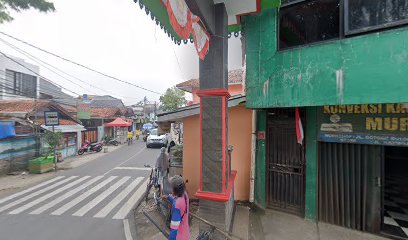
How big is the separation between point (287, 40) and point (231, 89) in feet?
36.9

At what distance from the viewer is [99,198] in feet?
24.6

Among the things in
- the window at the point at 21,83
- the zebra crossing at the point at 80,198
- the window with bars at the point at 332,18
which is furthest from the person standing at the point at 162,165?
the window at the point at 21,83

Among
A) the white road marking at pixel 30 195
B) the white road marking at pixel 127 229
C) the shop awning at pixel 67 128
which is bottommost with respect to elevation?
the white road marking at pixel 30 195

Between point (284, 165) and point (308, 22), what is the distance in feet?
11.9

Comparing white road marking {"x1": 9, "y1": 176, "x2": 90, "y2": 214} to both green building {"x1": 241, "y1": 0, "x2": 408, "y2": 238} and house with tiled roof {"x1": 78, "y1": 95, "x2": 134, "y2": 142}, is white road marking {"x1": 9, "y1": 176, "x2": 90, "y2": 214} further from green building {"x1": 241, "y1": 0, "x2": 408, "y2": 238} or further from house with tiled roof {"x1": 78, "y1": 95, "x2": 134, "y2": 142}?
house with tiled roof {"x1": 78, "y1": 95, "x2": 134, "y2": 142}

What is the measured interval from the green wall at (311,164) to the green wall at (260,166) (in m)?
1.09

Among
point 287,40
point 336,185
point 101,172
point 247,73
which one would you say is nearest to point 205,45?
point 247,73

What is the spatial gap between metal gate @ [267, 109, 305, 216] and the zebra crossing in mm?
4335

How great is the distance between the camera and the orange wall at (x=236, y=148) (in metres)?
6.36

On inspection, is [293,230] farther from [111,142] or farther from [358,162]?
[111,142]

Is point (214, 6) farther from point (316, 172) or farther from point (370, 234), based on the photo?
point (370, 234)

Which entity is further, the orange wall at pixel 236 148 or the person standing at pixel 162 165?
the person standing at pixel 162 165

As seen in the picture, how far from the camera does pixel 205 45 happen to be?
164 inches

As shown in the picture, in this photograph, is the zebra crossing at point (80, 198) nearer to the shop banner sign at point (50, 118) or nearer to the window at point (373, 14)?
the shop banner sign at point (50, 118)
